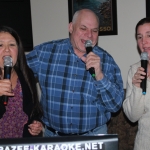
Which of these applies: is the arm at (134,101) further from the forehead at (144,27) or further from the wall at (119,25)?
the wall at (119,25)

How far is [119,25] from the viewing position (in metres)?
2.65

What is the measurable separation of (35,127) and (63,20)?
1.57m

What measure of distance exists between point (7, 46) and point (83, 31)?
57 centimetres

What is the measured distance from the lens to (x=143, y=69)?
1439mm

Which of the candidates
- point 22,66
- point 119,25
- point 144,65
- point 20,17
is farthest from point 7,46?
point 119,25

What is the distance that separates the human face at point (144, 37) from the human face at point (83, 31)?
325 millimetres

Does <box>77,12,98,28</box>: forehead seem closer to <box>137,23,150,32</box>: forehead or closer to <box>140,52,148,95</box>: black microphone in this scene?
<box>137,23,150,32</box>: forehead

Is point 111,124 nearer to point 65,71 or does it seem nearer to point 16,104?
point 65,71

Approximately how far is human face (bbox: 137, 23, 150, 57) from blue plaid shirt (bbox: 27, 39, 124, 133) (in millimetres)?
288

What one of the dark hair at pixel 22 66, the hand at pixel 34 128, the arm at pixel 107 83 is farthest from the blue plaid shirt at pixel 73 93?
the hand at pixel 34 128

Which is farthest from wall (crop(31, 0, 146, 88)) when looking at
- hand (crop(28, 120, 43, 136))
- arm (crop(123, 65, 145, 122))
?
hand (crop(28, 120, 43, 136))

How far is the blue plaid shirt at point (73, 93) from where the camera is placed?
1802 millimetres

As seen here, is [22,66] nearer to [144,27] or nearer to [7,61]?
[7,61]

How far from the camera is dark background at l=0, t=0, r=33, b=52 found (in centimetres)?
Answer: 278
